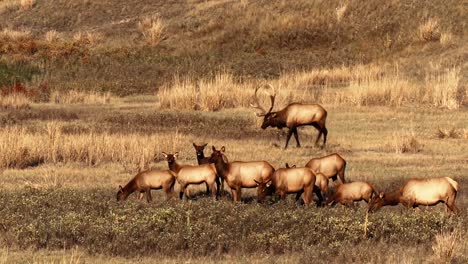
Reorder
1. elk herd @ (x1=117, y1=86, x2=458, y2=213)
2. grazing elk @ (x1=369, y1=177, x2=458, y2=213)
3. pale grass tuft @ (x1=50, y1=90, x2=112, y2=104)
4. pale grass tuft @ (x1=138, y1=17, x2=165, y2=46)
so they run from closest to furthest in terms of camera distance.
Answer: grazing elk @ (x1=369, y1=177, x2=458, y2=213), elk herd @ (x1=117, y1=86, x2=458, y2=213), pale grass tuft @ (x1=50, y1=90, x2=112, y2=104), pale grass tuft @ (x1=138, y1=17, x2=165, y2=46)

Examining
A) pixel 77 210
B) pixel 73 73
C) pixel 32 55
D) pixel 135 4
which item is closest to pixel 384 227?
pixel 77 210

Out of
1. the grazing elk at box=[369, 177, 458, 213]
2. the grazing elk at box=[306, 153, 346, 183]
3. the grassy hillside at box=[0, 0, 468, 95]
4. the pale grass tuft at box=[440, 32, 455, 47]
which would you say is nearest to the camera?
the grazing elk at box=[369, 177, 458, 213]

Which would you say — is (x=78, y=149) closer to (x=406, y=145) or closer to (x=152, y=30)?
(x=406, y=145)

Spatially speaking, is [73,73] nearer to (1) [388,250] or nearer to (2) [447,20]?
(2) [447,20]

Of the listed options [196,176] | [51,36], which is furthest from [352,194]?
[51,36]

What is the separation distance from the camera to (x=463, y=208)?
1408 cm

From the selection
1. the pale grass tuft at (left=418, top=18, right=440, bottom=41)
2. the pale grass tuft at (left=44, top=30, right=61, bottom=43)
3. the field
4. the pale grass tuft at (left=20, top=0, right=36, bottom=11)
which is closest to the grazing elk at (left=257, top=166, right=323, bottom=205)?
the field

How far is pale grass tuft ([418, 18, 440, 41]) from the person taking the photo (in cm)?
3732

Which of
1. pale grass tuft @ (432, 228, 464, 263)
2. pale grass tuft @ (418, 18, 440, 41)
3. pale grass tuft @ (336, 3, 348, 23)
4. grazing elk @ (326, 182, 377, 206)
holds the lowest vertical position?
pale grass tuft @ (432, 228, 464, 263)

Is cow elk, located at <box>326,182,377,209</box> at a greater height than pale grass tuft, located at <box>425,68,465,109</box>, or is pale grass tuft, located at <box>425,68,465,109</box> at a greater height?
pale grass tuft, located at <box>425,68,465,109</box>

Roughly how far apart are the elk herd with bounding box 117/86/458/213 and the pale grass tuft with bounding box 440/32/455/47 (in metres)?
22.0

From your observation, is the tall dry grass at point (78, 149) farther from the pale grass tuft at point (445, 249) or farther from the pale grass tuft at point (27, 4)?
the pale grass tuft at point (27, 4)

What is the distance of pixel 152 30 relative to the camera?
4375 cm

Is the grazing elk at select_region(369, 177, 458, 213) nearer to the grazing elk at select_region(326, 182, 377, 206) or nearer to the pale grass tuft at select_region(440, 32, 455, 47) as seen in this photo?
the grazing elk at select_region(326, 182, 377, 206)
